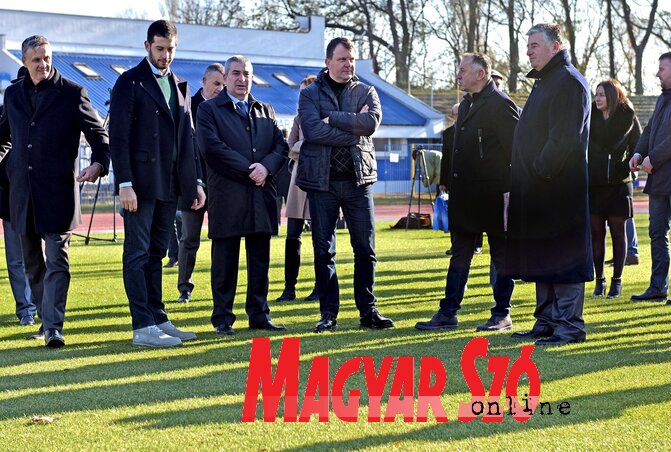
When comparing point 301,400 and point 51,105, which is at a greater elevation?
point 51,105

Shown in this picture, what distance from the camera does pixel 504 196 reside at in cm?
840

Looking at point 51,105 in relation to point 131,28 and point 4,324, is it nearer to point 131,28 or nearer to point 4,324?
point 4,324

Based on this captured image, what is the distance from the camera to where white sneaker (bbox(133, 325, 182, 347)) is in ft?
25.8

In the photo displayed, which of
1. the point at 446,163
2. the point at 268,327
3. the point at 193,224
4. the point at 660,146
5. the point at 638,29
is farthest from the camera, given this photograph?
the point at 638,29

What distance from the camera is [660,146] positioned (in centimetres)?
993

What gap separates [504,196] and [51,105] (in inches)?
131

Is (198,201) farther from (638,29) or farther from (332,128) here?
(638,29)

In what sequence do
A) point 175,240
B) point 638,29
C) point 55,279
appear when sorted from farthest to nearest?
point 638,29
point 175,240
point 55,279

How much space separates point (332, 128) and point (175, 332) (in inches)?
73.2

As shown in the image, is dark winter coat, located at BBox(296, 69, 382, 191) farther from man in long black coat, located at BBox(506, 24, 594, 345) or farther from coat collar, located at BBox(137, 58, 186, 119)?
man in long black coat, located at BBox(506, 24, 594, 345)

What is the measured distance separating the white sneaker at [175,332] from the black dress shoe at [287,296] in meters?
2.29

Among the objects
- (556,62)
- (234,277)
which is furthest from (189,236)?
(556,62)

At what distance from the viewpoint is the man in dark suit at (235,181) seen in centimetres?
838

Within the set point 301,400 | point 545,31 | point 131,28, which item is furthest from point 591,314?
point 131,28
